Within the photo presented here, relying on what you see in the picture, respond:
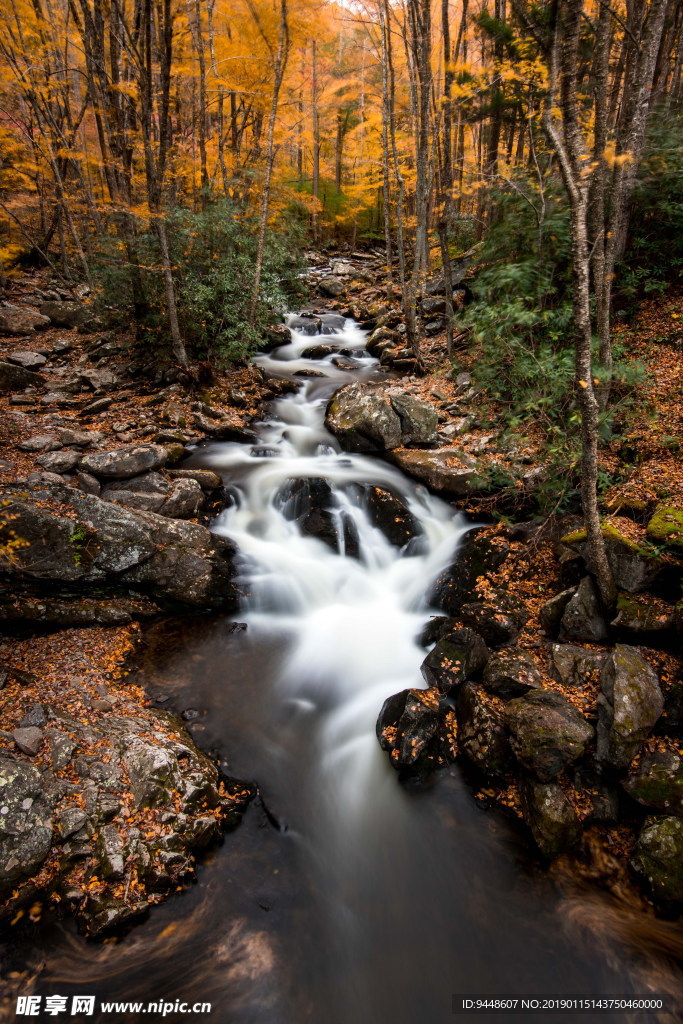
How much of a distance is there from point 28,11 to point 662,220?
58.4 ft

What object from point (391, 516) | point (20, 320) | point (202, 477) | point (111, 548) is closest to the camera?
point (111, 548)

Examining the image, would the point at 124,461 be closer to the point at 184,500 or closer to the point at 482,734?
the point at 184,500

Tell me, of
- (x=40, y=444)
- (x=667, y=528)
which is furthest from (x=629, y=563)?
(x=40, y=444)

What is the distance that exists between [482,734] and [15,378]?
38.6ft

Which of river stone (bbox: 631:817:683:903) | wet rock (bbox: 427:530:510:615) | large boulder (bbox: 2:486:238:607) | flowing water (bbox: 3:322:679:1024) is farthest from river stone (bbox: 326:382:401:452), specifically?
river stone (bbox: 631:817:683:903)

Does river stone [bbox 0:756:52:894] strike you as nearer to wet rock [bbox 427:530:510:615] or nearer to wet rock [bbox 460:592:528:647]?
wet rock [bbox 460:592:528:647]

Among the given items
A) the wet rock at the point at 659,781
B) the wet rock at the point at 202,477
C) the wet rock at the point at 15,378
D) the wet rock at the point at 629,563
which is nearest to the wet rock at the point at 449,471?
the wet rock at the point at 629,563

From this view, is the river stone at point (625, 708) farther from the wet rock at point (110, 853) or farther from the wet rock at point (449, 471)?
the wet rock at point (110, 853)

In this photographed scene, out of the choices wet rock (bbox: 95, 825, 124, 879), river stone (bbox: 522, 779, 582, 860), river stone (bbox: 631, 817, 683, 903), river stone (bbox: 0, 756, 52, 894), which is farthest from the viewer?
river stone (bbox: 522, 779, 582, 860)

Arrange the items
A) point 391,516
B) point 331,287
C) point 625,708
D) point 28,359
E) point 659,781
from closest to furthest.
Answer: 1. point 659,781
2. point 625,708
3. point 391,516
4. point 28,359
5. point 331,287

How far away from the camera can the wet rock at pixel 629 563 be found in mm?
5105

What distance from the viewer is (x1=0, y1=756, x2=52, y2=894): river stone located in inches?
134

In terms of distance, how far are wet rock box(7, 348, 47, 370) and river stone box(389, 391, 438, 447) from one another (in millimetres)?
9008

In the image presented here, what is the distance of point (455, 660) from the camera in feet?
18.4
